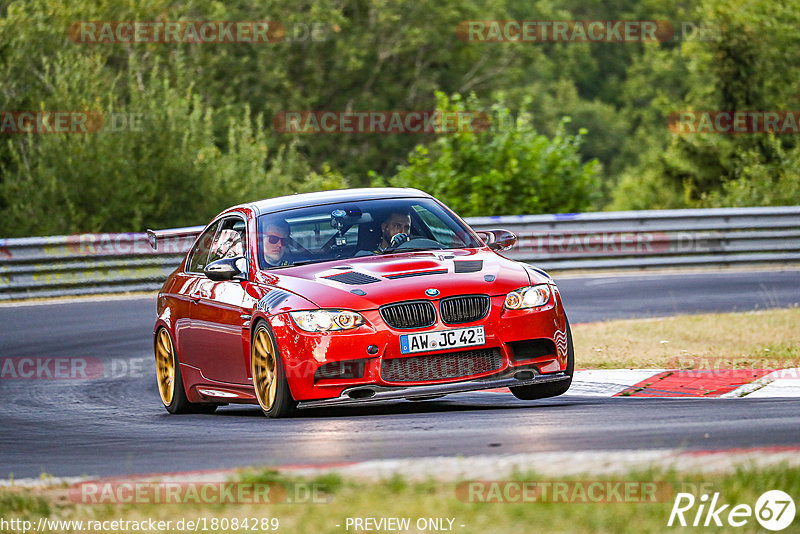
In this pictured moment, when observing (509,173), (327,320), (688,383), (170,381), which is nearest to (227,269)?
(327,320)

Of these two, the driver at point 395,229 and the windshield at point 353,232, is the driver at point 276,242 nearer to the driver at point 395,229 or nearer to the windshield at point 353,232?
the windshield at point 353,232

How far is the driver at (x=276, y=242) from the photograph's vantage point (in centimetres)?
979

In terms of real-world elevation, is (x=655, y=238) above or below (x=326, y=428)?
below

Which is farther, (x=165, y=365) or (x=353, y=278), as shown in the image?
(x=165, y=365)

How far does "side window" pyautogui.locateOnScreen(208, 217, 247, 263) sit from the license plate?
1888mm

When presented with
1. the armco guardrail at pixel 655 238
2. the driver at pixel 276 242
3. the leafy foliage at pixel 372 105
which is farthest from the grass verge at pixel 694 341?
the leafy foliage at pixel 372 105

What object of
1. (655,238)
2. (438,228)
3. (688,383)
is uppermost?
(438,228)

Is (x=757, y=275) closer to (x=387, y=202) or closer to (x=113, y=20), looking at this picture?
(x=387, y=202)

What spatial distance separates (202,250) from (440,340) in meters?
3.02

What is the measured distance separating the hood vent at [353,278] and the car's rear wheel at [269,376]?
1.79 feet

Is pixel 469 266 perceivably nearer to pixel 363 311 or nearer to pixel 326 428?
pixel 363 311

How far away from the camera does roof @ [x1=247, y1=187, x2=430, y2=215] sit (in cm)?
1033

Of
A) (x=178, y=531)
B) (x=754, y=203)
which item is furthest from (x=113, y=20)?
(x=178, y=531)

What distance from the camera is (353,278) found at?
9.05 metres
